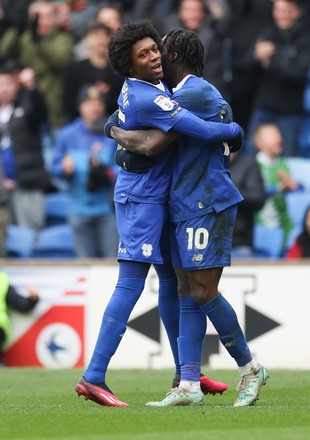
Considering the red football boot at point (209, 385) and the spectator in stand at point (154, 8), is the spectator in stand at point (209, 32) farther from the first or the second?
the red football boot at point (209, 385)

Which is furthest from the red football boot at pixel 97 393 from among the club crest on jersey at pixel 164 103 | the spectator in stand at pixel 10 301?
the spectator in stand at pixel 10 301

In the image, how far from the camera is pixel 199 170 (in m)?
7.21

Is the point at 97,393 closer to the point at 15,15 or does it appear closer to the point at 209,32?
the point at 209,32

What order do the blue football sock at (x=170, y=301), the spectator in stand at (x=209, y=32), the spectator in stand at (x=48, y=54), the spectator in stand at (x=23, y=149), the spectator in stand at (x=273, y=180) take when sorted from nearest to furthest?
the blue football sock at (x=170, y=301)
the spectator in stand at (x=273, y=180)
the spectator in stand at (x=209, y=32)
the spectator in stand at (x=23, y=149)
the spectator in stand at (x=48, y=54)

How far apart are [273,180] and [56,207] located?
115 inches

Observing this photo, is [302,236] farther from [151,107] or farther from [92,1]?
[151,107]

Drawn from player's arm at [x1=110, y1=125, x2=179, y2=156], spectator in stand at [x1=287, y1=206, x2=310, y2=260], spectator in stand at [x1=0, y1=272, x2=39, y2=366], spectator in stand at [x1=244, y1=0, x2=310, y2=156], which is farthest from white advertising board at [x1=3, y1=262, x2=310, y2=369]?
player's arm at [x1=110, y1=125, x2=179, y2=156]

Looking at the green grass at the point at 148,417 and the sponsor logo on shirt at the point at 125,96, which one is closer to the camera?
the green grass at the point at 148,417

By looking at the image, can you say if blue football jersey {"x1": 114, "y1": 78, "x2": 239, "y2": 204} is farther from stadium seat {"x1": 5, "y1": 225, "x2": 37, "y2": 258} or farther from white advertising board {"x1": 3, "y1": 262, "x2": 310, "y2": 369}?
stadium seat {"x1": 5, "y1": 225, "x2": 37, "y2": 258}

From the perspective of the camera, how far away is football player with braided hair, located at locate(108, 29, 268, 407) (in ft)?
23.5

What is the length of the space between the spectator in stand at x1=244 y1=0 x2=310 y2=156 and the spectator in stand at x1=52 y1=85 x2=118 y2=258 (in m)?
1.98

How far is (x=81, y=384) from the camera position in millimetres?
7254

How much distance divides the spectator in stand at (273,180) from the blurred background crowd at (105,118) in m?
0.01

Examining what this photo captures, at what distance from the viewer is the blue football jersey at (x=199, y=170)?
7.18 meters
